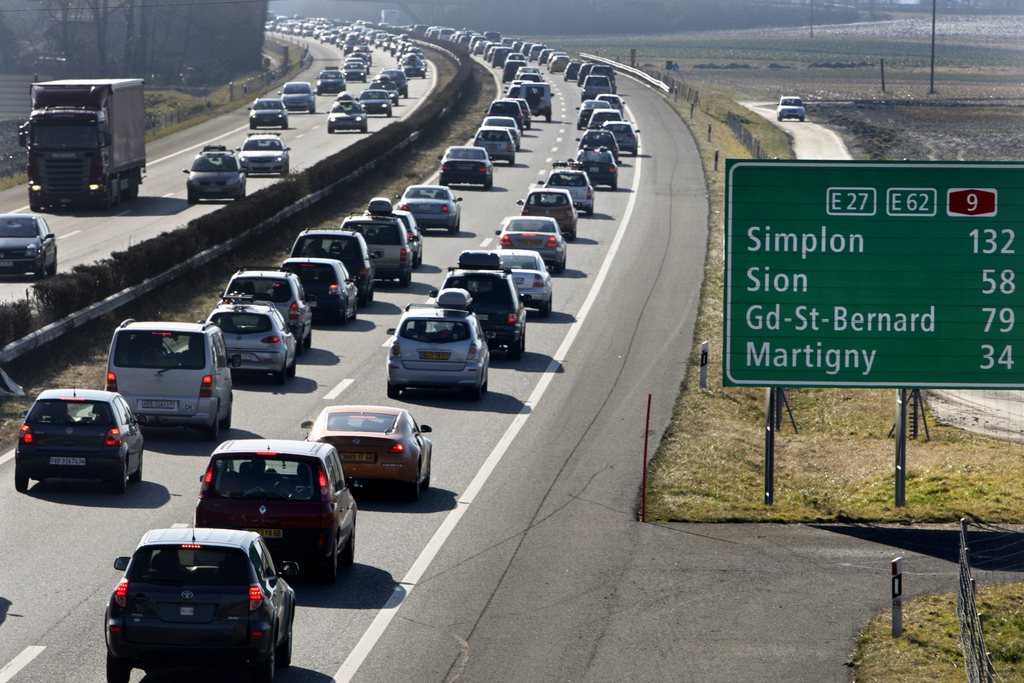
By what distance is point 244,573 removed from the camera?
47.7ft

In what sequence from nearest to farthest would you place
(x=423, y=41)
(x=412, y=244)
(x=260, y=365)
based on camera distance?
(x=260, y=365)
(x=412, y=244)
(x=423, y=41)

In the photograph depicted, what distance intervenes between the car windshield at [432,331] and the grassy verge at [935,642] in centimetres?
1403

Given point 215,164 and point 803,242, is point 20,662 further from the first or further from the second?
point 215,164

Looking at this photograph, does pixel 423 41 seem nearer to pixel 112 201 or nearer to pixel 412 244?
pixel 112 201

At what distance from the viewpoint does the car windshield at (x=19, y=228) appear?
4438 cm

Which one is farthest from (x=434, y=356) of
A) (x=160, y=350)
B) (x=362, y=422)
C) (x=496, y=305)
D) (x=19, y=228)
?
(x=19, y=228)

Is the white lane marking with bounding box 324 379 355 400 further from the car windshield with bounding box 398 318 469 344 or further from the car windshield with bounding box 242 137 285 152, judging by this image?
the car windshield with bounding box 242 137 285 152

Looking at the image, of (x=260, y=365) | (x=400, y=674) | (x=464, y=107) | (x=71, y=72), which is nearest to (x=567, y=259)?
(x=260, y=365)

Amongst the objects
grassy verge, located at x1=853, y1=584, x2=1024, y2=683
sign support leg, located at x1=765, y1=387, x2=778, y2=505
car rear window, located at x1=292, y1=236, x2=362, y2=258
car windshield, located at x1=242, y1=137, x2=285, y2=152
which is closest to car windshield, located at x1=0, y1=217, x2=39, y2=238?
car rear window, located at x1=292, y1=236, x2=362, y2=258

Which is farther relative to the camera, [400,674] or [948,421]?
[948,421]

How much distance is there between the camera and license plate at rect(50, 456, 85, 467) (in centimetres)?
2298

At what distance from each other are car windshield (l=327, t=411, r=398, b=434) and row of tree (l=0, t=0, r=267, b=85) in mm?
113628

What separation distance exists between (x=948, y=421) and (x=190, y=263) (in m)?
18.6

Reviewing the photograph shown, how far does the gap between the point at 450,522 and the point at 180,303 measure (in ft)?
65.8
